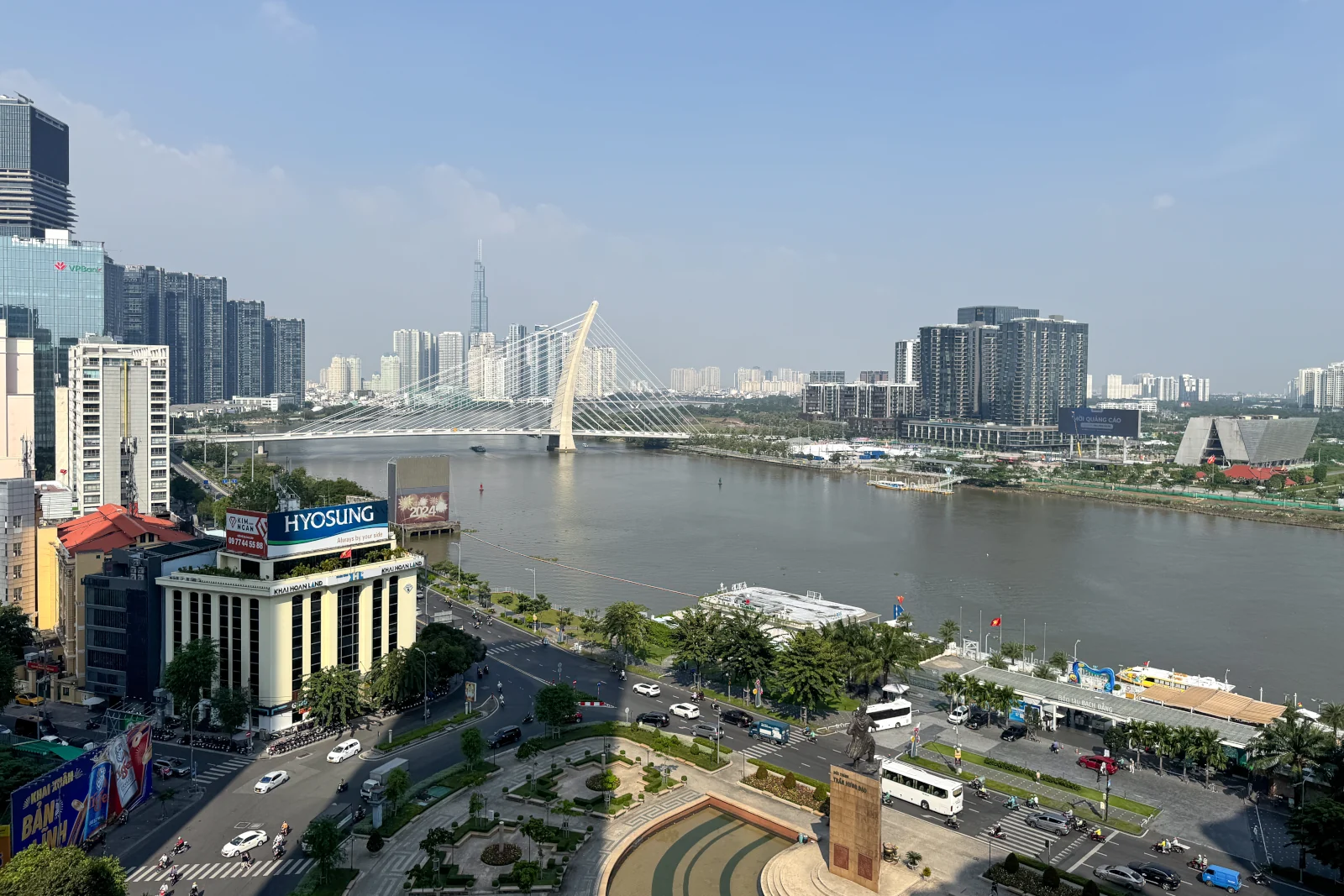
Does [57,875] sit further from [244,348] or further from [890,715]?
[244,348]

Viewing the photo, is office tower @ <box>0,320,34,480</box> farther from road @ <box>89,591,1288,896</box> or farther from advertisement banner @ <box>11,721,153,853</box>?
advertisement banner @ <box>11,721,153,853</box>

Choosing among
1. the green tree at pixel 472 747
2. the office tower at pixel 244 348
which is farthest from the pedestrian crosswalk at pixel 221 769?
the office tower at pixel 244 348

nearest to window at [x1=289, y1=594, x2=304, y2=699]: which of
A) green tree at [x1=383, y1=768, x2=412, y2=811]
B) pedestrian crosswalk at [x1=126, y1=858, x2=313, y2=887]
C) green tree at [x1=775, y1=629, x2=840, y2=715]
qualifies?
green tree at [x1=383, y1=768, x2=412, y2=811]

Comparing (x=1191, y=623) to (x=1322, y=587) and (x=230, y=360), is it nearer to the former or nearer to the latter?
(x=1322, y=587)

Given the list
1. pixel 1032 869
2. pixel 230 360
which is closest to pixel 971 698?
pixel 1032 869

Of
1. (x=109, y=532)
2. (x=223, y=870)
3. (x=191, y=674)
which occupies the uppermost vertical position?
(x=109, y=532)

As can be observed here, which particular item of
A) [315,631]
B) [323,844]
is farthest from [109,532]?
[323,844]
